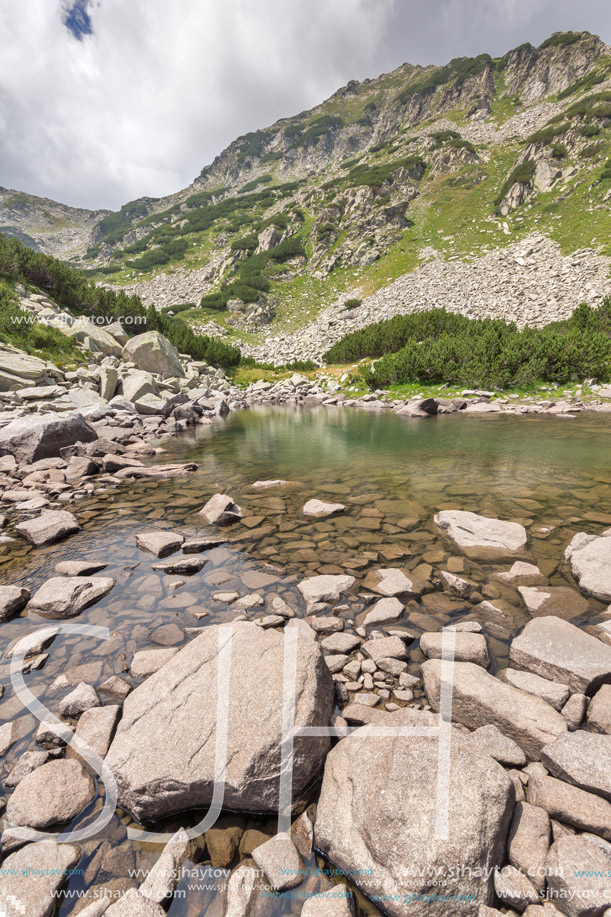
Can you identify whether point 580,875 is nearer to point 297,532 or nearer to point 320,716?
point 320,716

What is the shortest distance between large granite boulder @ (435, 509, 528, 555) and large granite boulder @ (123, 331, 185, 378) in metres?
32.3

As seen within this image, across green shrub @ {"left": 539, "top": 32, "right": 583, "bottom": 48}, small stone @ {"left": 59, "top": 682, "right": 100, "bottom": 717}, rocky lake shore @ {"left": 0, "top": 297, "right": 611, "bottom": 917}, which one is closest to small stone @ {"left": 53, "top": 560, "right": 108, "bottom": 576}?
rocky lake shore @ {"left": 0, "top": 297, "right": 611, "bottom": 917}

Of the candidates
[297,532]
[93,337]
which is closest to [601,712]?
[297,532]

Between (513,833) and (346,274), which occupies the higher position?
(346,274)

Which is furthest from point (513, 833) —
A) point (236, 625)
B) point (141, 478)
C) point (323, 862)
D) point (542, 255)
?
point (542, 255)

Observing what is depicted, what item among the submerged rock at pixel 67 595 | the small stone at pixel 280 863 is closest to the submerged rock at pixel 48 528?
the submerged rock at pixel 67 595

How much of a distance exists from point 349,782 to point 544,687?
219cm

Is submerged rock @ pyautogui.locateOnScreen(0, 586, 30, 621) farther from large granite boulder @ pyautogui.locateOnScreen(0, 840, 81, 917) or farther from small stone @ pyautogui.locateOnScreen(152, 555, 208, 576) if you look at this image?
large granite boulder @ pyautogui.locateOnScreen(0, 840, 81, 917)

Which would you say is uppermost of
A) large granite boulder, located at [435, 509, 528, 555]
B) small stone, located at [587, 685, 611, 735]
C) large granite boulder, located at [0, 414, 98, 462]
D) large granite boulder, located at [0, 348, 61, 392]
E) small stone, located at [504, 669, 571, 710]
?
large granite boulder, located at [0, 348, 61, 392]

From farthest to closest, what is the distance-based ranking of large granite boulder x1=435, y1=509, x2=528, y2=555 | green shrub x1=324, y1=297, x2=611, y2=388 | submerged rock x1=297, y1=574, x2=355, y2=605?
green shrub x1=324, y1=297, x2=611, y2=388
large granite boulder x1=435, y1=509, x2=528, y2=555
submerged rock x1=297, y1=574, x2=355, y2=605

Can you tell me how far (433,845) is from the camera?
220 cm

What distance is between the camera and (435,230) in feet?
274

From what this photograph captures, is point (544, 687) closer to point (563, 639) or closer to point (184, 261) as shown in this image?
point (563, 639)

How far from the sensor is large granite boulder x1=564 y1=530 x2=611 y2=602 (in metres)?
5.14
